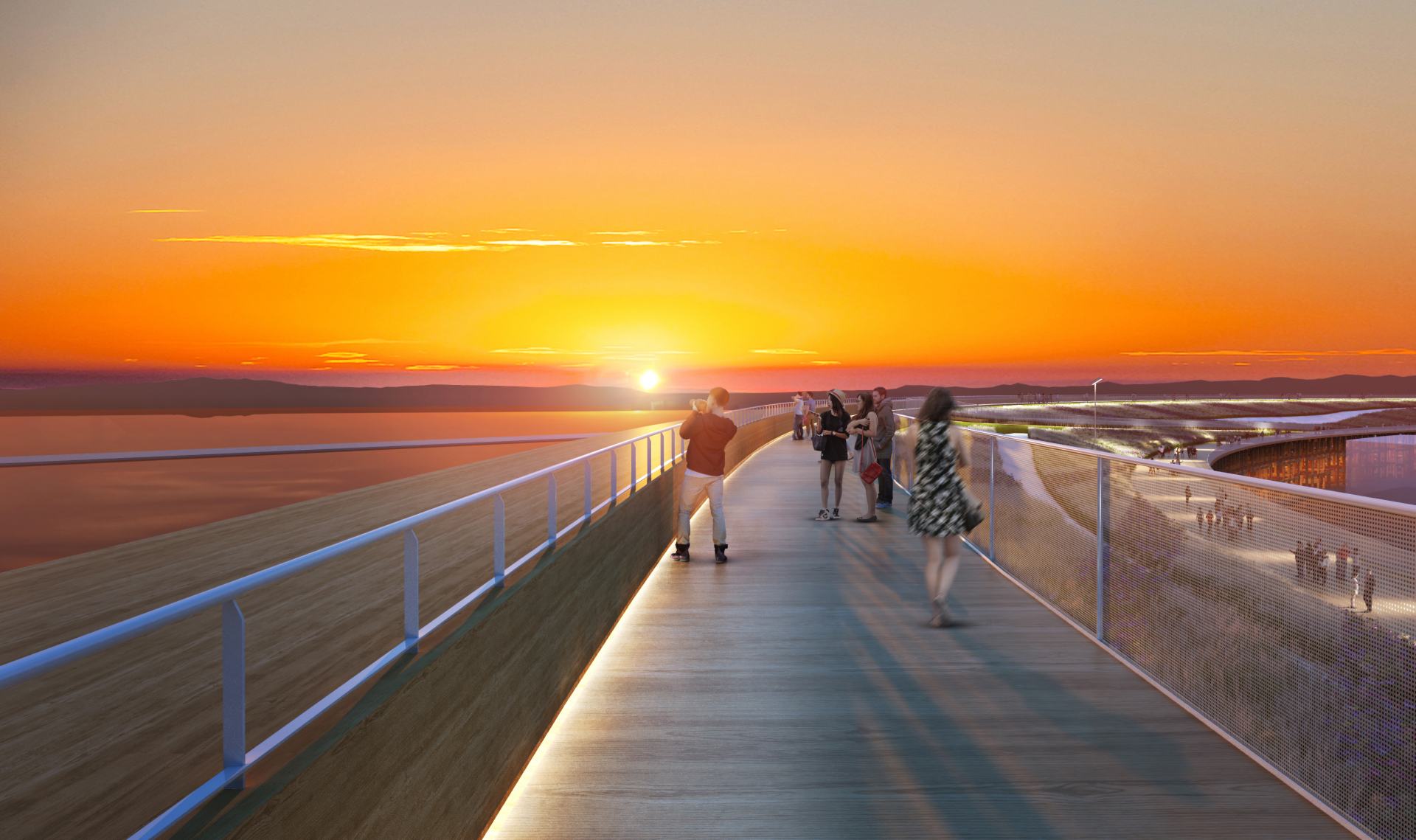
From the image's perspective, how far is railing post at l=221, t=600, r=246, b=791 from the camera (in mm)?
2668

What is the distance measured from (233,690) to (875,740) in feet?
12.8

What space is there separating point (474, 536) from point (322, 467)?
19751 cm

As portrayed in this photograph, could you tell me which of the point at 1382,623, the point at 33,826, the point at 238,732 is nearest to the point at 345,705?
the point at 238,732

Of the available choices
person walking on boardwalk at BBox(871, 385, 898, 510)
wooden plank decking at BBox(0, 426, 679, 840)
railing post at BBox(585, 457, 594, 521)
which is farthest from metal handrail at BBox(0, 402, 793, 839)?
person walking on boardwalk at BBox(871, 385, 898, 510)

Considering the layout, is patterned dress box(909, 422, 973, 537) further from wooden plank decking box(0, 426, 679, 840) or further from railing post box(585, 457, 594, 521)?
wooden plank decking box(0, 426, 679, 840)

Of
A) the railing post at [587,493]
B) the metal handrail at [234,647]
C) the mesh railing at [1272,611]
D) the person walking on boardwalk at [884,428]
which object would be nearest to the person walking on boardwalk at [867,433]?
the person walking on boardwalk at [884,428]

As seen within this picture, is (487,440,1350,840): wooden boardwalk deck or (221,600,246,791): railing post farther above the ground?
(221,600,246,791): railing post

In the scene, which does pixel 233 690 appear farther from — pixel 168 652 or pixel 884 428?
pixel 884 428

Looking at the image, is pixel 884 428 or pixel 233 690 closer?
pixel 233 690

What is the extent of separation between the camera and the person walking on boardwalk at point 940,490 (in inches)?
317

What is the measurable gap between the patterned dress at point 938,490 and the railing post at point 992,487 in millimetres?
3352

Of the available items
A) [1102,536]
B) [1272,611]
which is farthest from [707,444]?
[1272,611]

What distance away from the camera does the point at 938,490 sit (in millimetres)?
8141

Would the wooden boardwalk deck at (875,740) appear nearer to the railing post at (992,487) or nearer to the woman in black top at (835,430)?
the railing post at (992,487)
